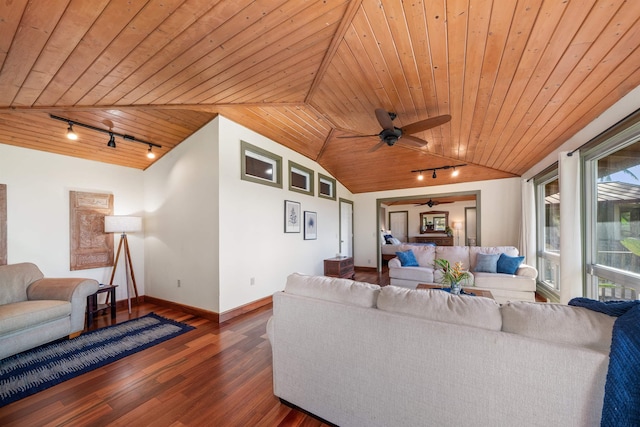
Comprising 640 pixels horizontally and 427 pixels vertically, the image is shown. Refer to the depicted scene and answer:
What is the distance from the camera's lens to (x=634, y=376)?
0.84 m

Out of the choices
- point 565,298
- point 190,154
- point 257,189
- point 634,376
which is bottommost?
point 565,298

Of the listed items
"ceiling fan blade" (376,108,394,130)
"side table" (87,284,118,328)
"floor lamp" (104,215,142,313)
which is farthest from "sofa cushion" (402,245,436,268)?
"side table" (87,284,118,328)

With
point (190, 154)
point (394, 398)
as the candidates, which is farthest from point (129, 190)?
point (394, 398)

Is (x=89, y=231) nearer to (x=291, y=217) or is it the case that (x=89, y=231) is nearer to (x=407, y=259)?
(x=291, y=217)

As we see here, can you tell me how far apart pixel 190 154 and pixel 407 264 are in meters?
4.36

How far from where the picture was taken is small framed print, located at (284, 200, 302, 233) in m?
4.63

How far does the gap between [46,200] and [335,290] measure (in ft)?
14.0

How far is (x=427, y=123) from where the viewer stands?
2.65 metres

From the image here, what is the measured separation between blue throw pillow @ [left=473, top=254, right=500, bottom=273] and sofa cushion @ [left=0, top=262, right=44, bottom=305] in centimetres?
643

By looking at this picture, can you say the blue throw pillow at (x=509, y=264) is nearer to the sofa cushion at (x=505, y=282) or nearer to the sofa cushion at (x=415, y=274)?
the sofa cushion at (x=505, y=282)

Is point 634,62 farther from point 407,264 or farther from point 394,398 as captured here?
point 407,264

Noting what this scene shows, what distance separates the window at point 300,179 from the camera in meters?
4.92

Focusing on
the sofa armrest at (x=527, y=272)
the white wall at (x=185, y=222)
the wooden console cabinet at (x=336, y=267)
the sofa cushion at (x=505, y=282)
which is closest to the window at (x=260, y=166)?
the white wall at (x=185, y=222)

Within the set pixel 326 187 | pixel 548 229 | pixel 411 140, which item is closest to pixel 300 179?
pixel 326 187
